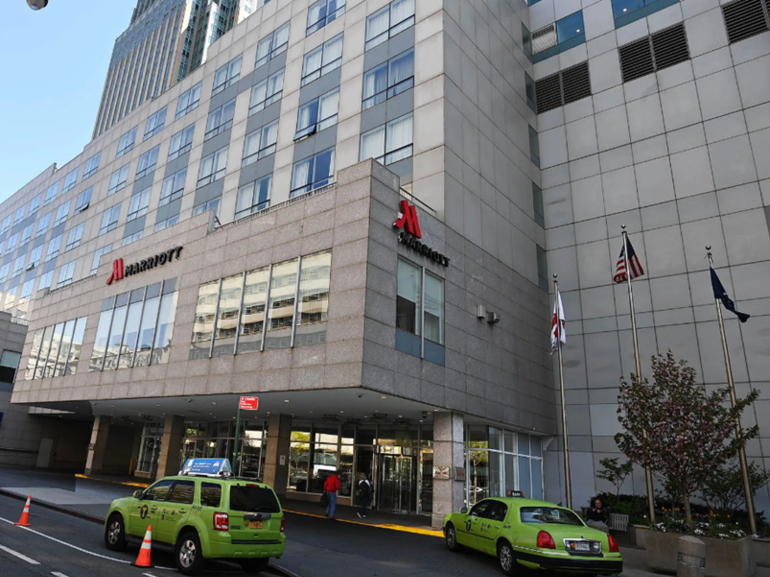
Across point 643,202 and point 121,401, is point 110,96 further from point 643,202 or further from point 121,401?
point 643,202

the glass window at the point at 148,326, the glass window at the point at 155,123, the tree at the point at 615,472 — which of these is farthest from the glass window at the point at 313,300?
the glass window at the point at 155,123

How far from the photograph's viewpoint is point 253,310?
794 inches

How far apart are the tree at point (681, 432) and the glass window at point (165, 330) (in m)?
18.1

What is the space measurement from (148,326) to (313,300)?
10.8 metres

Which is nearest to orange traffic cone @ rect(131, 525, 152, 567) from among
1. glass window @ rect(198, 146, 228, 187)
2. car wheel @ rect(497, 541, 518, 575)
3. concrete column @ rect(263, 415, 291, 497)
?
car wheel @ rect(497, 541, 518, 575)

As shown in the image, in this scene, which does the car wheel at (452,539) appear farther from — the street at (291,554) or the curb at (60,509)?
the curb at (60,509)

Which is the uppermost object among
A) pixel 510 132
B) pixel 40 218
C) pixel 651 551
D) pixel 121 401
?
pixel 40 218

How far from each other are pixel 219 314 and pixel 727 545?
1755cm

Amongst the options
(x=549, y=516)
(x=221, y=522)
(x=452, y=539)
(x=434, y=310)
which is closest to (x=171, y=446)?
(x=434, y=310)

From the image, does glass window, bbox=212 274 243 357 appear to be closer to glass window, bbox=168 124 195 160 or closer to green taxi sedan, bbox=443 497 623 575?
green taxi sedan, bbox=443 497 623 575

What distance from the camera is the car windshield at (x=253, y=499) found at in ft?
32.9

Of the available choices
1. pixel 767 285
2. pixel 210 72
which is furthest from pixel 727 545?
pixel 210 72

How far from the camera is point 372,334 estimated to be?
54.9 ft

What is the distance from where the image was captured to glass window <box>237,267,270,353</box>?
64.6 ft
